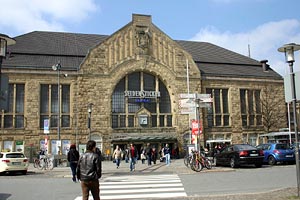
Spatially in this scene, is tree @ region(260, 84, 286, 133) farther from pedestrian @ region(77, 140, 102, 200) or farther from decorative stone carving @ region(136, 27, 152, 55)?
pedestrian @ region(77, 140, 102, 200)

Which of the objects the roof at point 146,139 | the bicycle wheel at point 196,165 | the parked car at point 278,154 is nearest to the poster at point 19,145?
the roof at point 146,139

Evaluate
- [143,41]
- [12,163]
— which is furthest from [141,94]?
[12,163]

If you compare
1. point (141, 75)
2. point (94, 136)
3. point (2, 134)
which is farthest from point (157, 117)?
point (2, 134)

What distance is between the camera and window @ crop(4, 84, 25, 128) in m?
35.9

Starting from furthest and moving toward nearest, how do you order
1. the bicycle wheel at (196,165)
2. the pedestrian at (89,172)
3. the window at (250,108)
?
the window at (250,108) < the bicycle wheel at (196,165) < the pedestrian at (89,172)

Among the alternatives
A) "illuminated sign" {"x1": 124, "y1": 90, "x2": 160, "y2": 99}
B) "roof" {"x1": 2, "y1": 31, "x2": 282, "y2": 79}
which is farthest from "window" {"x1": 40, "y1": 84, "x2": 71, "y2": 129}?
"illuminated sign" {"x1": 124, "y1": 90, "x2": 160, "y2": 99}

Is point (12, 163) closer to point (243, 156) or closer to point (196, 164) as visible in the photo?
point (196, 164)

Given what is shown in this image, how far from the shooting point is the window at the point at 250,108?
44.3m

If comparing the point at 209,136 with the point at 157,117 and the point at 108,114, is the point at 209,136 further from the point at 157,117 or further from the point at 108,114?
the point at 108,114

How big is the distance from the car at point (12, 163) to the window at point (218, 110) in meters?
25.8

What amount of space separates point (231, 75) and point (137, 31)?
12943 mm

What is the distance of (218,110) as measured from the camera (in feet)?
142

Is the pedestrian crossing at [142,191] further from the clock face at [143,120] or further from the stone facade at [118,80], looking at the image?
the clock face at [143,120]

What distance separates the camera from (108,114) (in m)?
38.1
